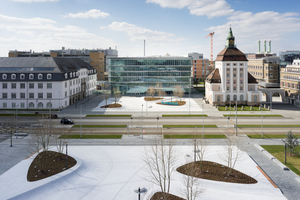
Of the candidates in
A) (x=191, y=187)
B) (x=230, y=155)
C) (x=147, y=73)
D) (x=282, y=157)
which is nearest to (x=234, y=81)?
(x=147, y=73)

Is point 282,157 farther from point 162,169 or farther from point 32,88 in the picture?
point 32,88

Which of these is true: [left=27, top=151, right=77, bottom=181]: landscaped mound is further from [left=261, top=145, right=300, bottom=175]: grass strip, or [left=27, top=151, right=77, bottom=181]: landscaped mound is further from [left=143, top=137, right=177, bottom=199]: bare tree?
[left=261, top=145, right=300, bottom=175]: grass strip

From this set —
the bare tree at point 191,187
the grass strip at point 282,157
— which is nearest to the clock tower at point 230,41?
the grass strip at point 282,157

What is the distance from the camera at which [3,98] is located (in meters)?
76.0

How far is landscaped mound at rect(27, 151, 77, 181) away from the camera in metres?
30.8

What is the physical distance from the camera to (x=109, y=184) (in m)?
28.7

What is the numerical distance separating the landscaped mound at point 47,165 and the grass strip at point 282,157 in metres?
27.5

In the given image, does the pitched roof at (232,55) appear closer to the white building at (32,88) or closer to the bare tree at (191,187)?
the white building at (32,88)

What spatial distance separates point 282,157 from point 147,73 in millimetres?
78394

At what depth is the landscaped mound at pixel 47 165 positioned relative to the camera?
101 ft

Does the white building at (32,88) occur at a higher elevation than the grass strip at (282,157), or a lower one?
higher

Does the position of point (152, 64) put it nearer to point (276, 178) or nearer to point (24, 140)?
point (24, 140)

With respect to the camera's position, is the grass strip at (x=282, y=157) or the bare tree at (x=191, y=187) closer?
the bare tree at (x=191, y=187)

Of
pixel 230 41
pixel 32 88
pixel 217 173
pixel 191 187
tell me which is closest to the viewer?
pixel 191 187
